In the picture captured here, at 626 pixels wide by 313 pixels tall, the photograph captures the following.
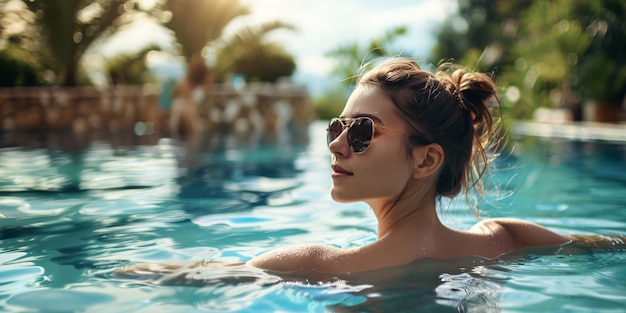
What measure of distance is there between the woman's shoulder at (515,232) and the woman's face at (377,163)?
67 centimetres

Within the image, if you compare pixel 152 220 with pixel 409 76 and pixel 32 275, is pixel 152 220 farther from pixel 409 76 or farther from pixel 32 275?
pixel 409 76

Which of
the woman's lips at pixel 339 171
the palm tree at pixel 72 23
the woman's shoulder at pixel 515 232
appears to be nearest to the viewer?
the woman's lips at pixel 339 171

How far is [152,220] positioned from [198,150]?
18.1 ft

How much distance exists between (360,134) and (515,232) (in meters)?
1.04

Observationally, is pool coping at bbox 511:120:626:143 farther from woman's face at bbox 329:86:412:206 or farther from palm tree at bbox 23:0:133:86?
woman's face at bbox 329:86:412:206

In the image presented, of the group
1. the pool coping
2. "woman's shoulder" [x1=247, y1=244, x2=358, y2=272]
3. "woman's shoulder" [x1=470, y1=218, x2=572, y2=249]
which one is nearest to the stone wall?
the pool coping

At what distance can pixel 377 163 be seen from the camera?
243 cm

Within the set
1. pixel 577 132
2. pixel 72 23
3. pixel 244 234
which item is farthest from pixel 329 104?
pixel 244 234

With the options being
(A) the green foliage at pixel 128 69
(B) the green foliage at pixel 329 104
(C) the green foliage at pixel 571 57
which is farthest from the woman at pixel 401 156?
(B) the green foliage at pixel 329 104

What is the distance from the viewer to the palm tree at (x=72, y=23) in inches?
574

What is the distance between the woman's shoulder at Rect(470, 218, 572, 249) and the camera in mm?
2924

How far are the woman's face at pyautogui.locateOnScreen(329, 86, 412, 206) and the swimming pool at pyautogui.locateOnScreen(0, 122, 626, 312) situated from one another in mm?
318

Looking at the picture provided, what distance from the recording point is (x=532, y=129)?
14.3 meters

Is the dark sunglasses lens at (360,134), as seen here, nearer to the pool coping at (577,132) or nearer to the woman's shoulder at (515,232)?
the woman's shoulder at (515,232)
